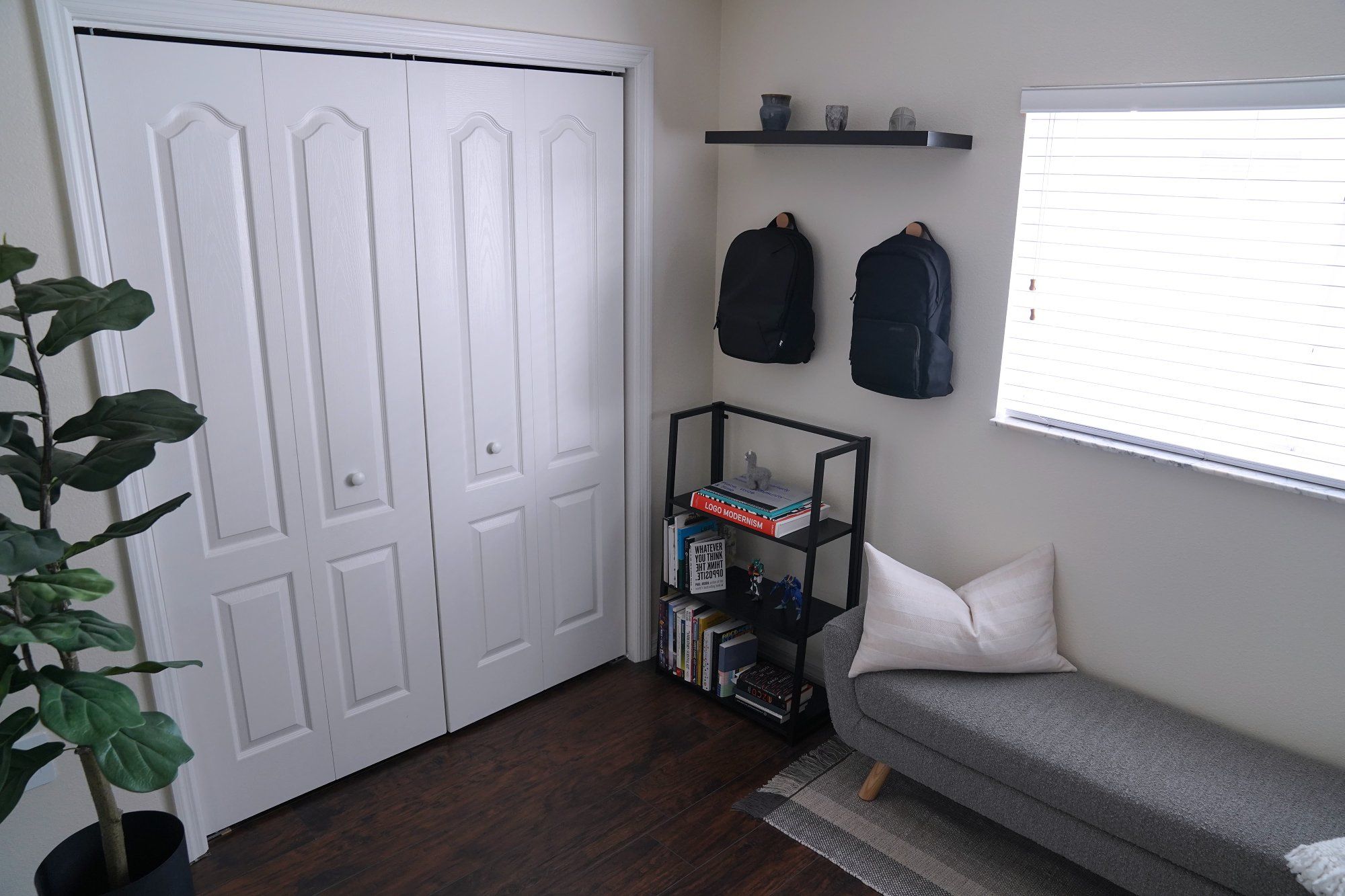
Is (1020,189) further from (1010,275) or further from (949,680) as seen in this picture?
(949,680)

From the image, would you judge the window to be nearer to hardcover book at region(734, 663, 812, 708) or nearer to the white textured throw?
the white textured throw

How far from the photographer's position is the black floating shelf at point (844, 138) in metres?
2.47

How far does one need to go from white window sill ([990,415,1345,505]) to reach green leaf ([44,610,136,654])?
2.13 m

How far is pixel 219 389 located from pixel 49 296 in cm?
78

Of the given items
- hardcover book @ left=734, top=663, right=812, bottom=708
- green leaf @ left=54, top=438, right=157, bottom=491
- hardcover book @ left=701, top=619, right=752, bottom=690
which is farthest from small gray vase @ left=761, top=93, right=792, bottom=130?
green leaf @ left=54, top=438, right=157, bottom=491

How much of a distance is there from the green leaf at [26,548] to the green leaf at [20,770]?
1.14 ft

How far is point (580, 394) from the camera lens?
309cm

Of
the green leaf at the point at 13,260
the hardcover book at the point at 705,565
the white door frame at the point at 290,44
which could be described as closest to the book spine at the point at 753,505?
the hardcover book at the point at 705,565

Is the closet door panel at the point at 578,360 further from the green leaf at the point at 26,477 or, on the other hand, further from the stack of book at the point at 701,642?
the green leaf at the point at 26,477

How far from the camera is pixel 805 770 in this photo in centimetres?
283

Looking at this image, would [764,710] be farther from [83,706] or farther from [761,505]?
[83,706]

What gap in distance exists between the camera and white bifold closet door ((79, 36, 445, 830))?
85.4 inches

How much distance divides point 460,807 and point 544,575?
0.77 m

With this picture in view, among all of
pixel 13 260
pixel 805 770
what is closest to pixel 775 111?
pixel 805 770
